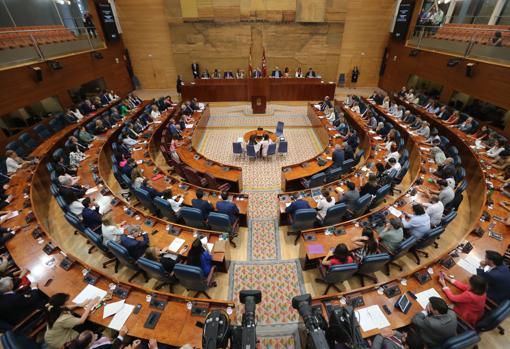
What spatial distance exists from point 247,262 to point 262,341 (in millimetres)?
1776

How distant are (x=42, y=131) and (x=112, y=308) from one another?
31.6ft

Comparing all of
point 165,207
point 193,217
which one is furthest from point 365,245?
point 165,207

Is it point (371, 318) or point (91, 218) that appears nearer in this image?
point (371, 318)

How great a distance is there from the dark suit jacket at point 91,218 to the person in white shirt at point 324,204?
5344 mm

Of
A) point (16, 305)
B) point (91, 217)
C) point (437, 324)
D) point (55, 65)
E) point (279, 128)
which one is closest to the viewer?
point (437, 324)

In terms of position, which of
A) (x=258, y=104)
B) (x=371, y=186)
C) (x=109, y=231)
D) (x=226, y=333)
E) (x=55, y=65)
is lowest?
(x=258, y=104)

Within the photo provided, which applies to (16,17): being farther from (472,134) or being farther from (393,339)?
(472,134)

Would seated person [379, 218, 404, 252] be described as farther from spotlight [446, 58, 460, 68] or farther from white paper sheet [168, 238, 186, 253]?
spotlight [446, 58, 460, 68]

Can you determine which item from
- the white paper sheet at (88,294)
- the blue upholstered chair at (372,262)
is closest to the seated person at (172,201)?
the white paper sheet at (88,294)

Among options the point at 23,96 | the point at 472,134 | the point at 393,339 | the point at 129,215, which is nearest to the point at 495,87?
the point at 472,134

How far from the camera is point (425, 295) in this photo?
3893 millimetres

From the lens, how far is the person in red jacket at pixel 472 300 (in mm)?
3332

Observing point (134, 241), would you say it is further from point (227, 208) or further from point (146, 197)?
point (227, 208)

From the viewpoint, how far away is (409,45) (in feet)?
51.6
